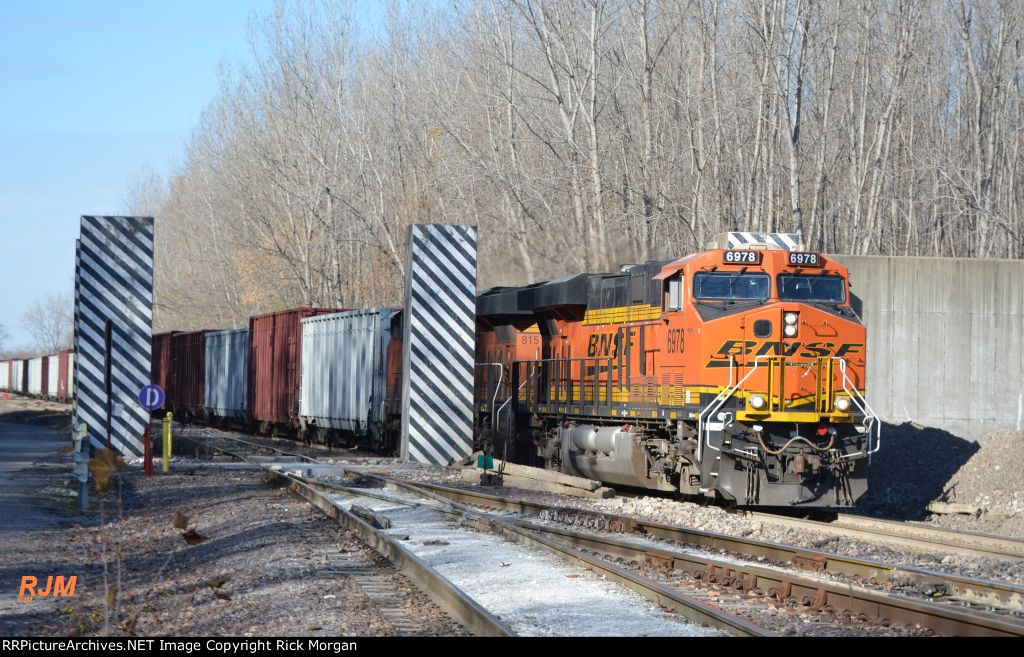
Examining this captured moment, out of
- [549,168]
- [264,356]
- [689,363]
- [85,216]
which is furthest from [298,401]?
[689,363]

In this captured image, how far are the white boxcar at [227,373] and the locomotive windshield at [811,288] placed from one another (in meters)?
23.8

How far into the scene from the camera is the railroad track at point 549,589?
715cm

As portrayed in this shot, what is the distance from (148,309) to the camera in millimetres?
19094

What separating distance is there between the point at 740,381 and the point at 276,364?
2055 centimetres

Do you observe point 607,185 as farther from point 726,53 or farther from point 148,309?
point 148,309

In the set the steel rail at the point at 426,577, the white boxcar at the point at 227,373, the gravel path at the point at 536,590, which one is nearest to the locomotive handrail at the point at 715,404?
the gravel path at the point at 536,590

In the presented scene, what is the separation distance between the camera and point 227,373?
37.8 m

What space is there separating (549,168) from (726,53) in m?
6.74

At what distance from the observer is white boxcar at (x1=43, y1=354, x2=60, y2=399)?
61531 mm

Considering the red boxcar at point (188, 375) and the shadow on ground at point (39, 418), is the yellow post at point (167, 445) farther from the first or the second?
the red boxcar at point (188, 375)

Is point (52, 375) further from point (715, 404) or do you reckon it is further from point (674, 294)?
point (715, 404)

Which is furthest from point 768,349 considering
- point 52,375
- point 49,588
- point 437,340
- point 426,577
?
point 52,375

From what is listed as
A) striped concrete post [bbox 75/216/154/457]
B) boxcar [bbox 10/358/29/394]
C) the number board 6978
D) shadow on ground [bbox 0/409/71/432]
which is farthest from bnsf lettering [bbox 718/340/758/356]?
boxcar [bbox 10/358/29/394]
